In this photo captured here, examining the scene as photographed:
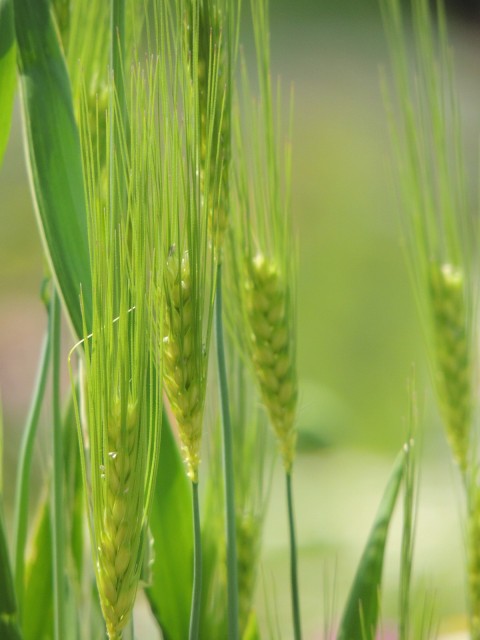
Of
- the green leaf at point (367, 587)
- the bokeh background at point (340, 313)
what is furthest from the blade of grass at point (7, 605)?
the bokeh background at point (340, 313)

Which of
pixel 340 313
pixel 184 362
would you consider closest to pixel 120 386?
Result: pixel 184 362

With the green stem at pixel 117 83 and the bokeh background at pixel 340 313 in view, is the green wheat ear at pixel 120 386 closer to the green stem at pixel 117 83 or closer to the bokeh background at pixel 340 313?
the green stem at pixel 117 83

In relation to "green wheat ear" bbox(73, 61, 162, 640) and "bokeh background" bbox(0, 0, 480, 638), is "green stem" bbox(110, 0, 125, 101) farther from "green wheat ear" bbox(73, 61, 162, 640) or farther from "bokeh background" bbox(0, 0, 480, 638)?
"bokeh background" bbox(0, 0, 480, 638)

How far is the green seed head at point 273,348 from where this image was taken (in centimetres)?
29

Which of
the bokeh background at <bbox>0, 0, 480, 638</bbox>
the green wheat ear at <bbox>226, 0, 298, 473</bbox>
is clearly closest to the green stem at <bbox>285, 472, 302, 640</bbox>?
the green wheat ear at <bbox>226, 0, 298, 473</bbox>

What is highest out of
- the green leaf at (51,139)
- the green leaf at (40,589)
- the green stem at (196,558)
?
the green leaf at (51,139)

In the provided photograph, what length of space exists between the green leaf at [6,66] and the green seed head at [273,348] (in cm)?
10

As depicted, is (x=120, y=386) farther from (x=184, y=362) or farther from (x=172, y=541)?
(x=172, y=541)

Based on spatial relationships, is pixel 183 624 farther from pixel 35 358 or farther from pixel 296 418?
pixel 35 358

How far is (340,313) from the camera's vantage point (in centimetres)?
171

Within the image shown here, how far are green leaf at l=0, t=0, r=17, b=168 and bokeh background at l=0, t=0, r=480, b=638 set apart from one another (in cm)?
78

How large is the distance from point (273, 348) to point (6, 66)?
135 millimetres

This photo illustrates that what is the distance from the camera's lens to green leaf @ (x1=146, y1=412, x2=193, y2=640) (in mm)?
313

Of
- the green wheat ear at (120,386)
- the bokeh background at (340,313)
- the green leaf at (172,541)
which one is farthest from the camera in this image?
the bokeh background at (340,313)
